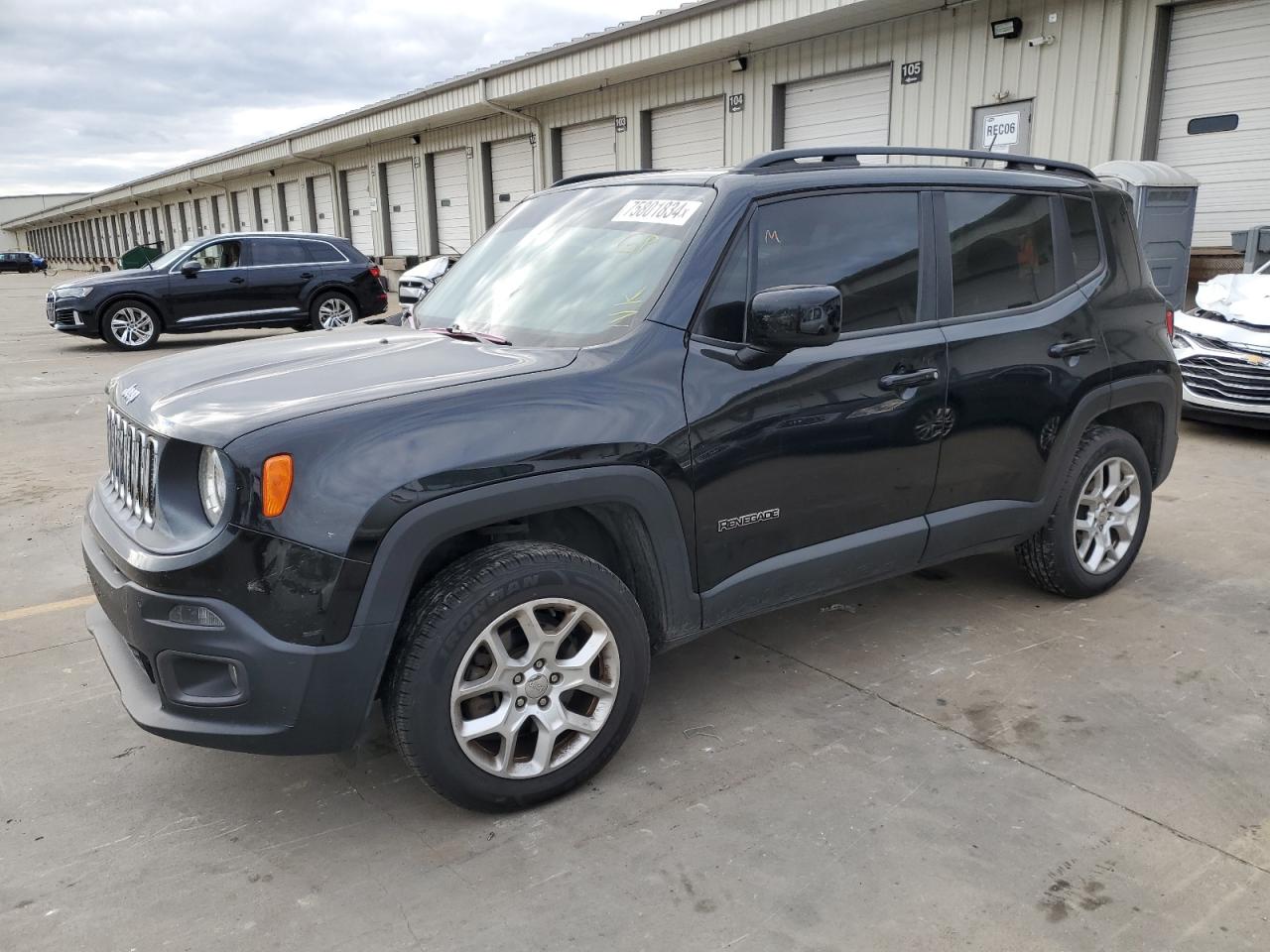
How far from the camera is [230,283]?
14578mm

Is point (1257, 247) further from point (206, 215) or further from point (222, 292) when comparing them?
point (206, 215)

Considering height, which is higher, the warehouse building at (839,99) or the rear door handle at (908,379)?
the warehouse building at (839,99)

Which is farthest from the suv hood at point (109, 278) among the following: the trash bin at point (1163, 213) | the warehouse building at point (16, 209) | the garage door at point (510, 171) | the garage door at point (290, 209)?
the warehouse building at point (16, 209)

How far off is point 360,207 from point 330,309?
14511mm

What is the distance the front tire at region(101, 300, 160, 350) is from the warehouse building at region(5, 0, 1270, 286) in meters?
7.94

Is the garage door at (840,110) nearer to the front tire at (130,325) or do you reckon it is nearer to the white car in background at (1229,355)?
the white car in background at (1229,355)

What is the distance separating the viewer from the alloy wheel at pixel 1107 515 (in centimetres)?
432

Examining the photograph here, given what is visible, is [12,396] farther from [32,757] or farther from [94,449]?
[32,757]

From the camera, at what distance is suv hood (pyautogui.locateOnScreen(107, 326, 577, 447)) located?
2.62 meters

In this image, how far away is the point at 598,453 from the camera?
2809mm

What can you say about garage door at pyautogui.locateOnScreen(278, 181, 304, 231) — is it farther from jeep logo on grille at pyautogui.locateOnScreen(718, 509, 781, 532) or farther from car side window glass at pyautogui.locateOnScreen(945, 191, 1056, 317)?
jeep logo on grille at pyautogui.locateOnScreen(718, 509, 781, 532)

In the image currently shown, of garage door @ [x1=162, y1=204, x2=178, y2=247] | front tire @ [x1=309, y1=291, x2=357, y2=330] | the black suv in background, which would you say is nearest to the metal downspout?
the black suv in background

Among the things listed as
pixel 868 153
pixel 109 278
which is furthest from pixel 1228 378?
pixel 109 278

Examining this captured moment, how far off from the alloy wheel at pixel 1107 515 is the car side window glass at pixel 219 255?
1331 cm
